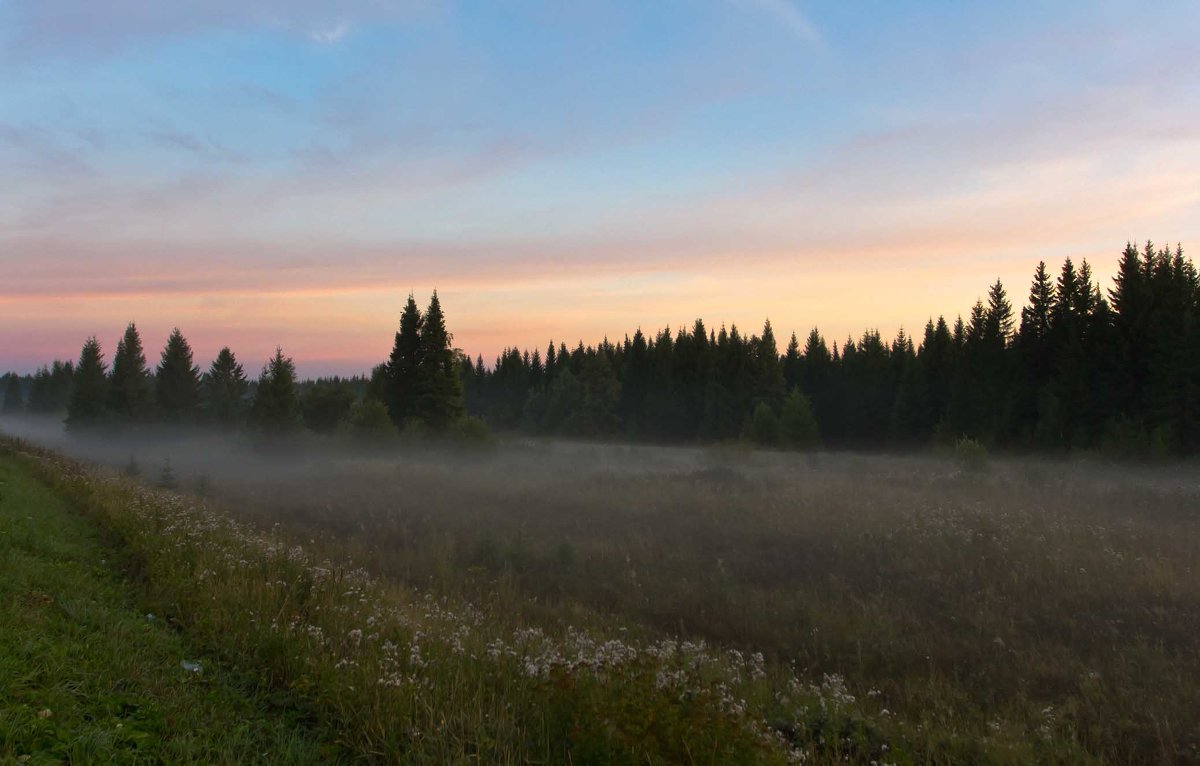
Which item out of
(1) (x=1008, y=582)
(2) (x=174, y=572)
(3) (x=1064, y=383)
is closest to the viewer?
(2) (x=174, y=572)

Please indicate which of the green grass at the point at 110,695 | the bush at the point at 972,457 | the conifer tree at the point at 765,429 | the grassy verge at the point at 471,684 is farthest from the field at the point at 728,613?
the conifer tree at the point at 765,429

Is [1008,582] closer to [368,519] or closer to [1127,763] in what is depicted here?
[1127,763]

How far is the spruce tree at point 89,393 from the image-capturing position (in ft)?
200

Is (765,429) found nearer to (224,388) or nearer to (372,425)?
(372,425)

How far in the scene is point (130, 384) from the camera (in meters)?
60.3

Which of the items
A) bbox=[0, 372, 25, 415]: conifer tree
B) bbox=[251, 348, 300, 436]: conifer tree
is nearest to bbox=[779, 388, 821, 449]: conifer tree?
bbox=[251, 348, 300, 436]: conifer tree

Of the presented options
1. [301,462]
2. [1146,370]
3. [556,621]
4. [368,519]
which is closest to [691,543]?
[556,621]

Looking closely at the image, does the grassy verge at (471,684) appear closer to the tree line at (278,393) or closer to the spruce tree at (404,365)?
the tree line at (278,393)

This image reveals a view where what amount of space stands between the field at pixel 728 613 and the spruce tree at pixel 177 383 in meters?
48.7

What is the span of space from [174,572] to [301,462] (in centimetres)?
2936

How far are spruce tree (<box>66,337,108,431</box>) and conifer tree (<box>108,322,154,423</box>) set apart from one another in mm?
1426

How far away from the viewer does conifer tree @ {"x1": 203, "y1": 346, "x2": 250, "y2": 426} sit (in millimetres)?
67625

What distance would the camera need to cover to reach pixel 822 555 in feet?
43.1

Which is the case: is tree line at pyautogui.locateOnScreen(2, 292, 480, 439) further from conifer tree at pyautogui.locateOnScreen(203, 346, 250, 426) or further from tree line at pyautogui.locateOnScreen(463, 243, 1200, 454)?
tree line at pyautogui.locateOnScreen(463, 243, 1200, 454)
